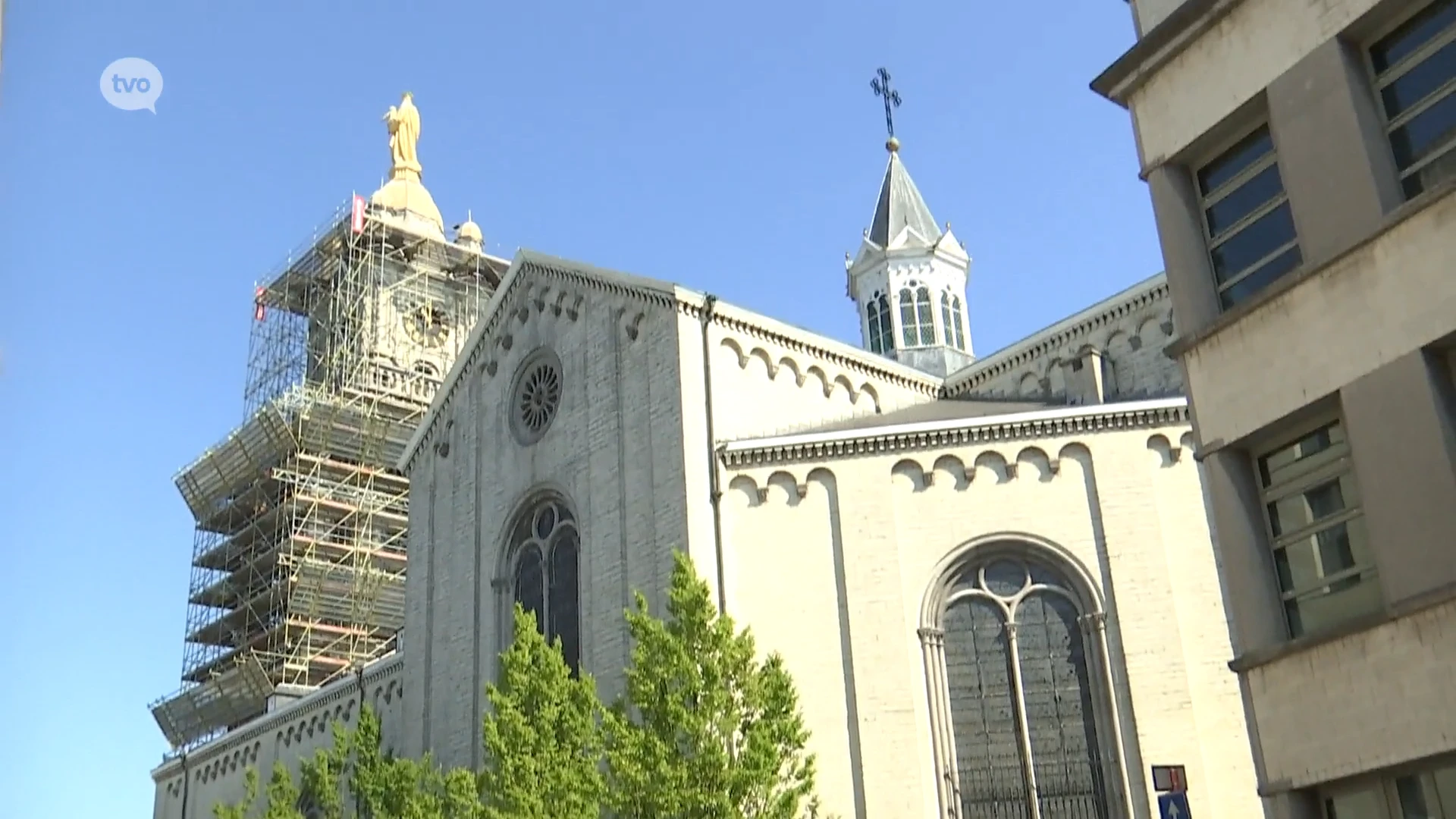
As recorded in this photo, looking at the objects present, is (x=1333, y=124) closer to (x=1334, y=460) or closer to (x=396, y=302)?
(x=1334, y=460)

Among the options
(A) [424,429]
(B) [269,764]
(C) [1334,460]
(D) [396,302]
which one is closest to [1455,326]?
(C) [1334,460]

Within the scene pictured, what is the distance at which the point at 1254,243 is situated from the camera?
11.9 m

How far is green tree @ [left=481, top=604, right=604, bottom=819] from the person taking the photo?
18984 mm

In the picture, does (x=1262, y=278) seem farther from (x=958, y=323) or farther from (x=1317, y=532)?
(x=958, y=323)

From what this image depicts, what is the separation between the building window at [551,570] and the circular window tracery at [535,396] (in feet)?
4.87

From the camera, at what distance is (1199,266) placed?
1225cm

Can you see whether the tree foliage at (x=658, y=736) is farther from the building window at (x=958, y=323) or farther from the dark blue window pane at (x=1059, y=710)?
the building window at (x=958, y=323)

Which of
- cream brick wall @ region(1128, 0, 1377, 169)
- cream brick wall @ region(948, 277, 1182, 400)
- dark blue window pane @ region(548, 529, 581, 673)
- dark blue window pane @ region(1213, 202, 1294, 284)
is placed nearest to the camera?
cream brick wall @ region(1128, 0, 1377, 169)

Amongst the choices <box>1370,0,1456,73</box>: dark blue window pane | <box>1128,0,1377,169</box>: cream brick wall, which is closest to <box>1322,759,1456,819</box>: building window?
<box>1370,0,1456,73</box>: dark blue window pane

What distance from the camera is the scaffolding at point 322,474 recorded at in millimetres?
44188

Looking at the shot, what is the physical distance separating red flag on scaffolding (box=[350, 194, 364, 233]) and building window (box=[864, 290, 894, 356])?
19.2m

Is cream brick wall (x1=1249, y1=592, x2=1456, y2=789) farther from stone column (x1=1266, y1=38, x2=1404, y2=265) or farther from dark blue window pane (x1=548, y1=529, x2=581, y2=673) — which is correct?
dark blue window pane (x1=548, y1=529, x2=581, y2=673)

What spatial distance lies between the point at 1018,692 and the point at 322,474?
30.5 meters

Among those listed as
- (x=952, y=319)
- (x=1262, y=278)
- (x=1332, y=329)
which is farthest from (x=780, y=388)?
(x=952, y=319)
